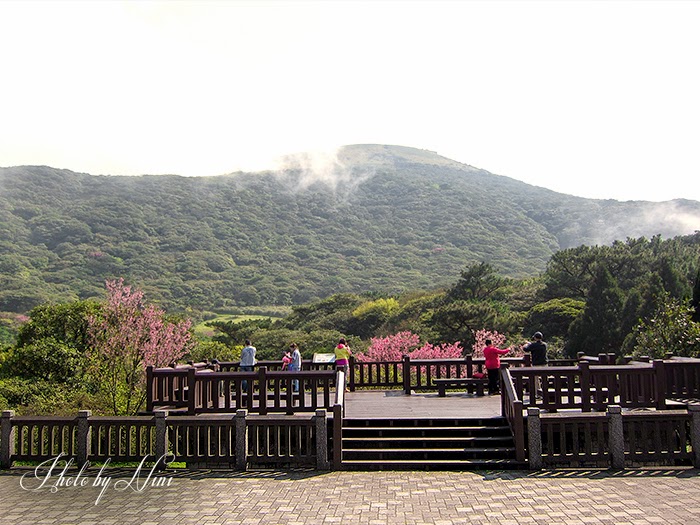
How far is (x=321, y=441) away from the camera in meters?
11.2

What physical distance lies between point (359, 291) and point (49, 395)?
3681 inches

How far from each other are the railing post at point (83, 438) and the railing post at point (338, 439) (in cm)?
428

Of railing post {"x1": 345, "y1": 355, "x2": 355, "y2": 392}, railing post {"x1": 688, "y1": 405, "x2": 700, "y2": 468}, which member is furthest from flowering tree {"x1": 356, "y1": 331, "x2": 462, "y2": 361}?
railing post {"x1": 688, "y1": 405, "x2": 700, "y2": 468}

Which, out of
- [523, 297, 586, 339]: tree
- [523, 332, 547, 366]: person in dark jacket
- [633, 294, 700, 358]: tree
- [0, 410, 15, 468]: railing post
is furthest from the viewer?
[523, 297, 586, 339]: tree

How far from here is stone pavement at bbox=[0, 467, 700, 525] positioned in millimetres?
8438

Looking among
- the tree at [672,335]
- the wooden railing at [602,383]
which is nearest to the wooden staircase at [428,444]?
the wooden railing at [602,383]

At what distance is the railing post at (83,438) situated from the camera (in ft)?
37.8

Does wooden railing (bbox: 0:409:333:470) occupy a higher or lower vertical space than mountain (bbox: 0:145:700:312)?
lower

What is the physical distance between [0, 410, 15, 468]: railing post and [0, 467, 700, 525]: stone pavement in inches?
16.9

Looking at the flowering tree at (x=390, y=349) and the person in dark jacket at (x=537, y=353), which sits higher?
the person in dark jacket at (x=537, y=353)

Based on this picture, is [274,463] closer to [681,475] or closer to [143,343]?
[681,475]

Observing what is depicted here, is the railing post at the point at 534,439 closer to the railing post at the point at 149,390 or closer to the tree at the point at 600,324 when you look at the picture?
the railing post at the point at 149,390

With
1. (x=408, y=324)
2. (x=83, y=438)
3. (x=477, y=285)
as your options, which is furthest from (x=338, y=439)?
(x=477, y=285)

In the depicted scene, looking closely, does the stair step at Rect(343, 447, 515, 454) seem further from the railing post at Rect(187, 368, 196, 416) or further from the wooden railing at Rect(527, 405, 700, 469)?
the railing post at Rect(187, 368, 196, 416)
